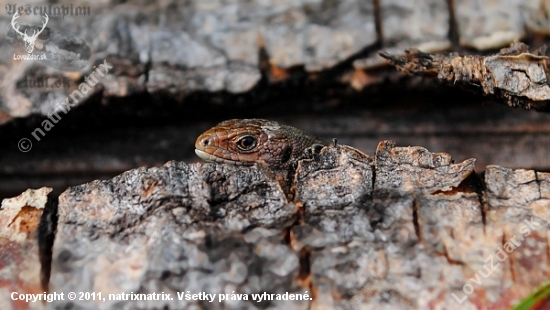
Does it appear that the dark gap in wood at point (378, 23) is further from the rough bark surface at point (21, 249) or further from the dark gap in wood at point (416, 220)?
the rough bark surface at point (21, 249)

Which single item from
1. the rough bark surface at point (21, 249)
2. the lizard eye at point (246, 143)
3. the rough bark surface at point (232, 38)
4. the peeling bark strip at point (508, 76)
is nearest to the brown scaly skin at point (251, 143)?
the lizard eye at point (246, 143)

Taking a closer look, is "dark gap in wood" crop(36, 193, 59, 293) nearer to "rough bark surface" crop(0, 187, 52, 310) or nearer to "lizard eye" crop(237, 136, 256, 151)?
"rough bark surface" crop(0, 187, 52, 310)

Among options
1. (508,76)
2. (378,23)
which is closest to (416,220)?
(508,76)

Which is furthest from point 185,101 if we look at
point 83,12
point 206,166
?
point 206,166

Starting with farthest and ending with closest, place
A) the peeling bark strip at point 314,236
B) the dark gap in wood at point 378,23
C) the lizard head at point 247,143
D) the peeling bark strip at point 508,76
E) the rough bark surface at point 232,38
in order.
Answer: the dark gap in wood at point 378,23 → the rough bark surface at point 232,38 → the lizard head at point 247,143 → the peeling bark strip at point 508,76 → the peeling bark strip at point 314,236

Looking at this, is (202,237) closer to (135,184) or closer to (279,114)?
(135,184)

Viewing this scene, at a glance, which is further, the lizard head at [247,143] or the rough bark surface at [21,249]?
the lizard head at [247,143]
